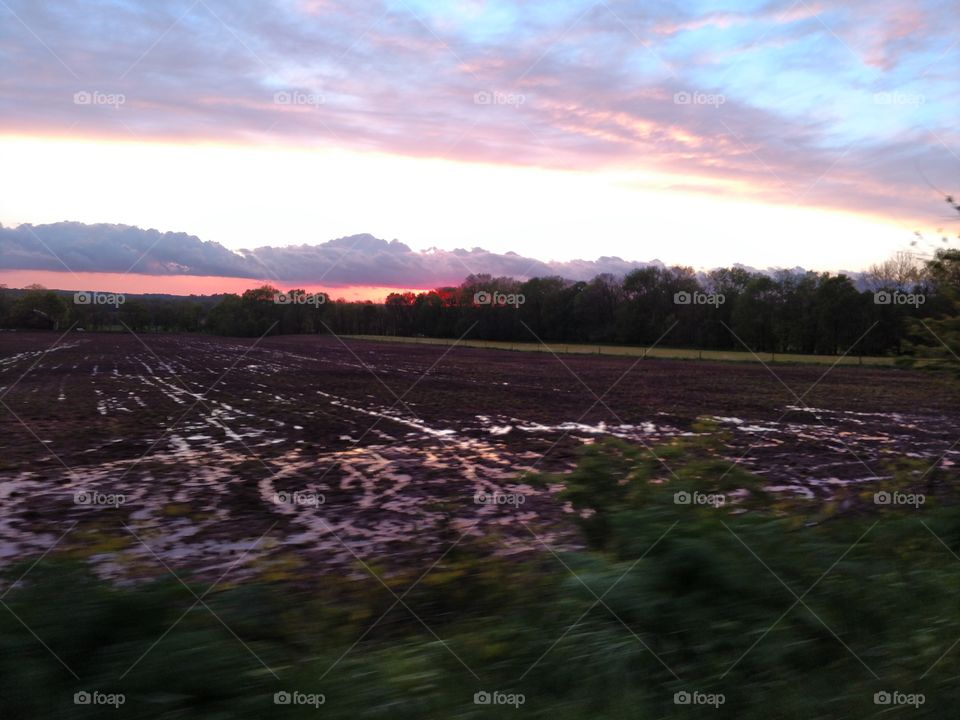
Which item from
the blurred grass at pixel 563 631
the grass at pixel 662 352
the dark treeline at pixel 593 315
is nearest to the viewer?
the blurred grass at pixel 563 631

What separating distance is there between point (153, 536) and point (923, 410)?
29326 millimetres

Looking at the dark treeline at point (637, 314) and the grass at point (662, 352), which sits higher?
the dark treeline at point (637, 314)

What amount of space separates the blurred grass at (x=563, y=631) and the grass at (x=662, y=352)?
5436cm

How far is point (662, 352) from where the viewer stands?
73.7 m

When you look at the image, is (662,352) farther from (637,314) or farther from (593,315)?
(593,315)

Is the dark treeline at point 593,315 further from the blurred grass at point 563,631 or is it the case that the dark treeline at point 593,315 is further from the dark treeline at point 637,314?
the blurred grass at point 563,631

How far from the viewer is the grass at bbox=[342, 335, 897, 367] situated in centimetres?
5841

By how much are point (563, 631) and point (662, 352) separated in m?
72.3

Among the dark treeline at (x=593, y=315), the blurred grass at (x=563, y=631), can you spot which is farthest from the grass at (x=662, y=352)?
the blurred grass at (x=563, y=631)

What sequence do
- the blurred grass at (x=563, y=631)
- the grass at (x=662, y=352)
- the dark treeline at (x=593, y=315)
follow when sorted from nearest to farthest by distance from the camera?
1. the blurred grass at (x=563, y=631)
2. the dark treeline at (x=593, y=315)
3. the grass at (x=662, y=352)

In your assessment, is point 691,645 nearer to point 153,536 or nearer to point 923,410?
point 153,536

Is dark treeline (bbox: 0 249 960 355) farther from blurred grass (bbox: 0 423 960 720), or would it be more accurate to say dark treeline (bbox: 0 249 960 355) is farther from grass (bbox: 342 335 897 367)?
blurred grass (bbox: 0 423 960 720)

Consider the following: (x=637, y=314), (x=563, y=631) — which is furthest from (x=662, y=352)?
(x=563, y=631)

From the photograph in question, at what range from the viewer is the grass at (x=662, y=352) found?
58406mm
